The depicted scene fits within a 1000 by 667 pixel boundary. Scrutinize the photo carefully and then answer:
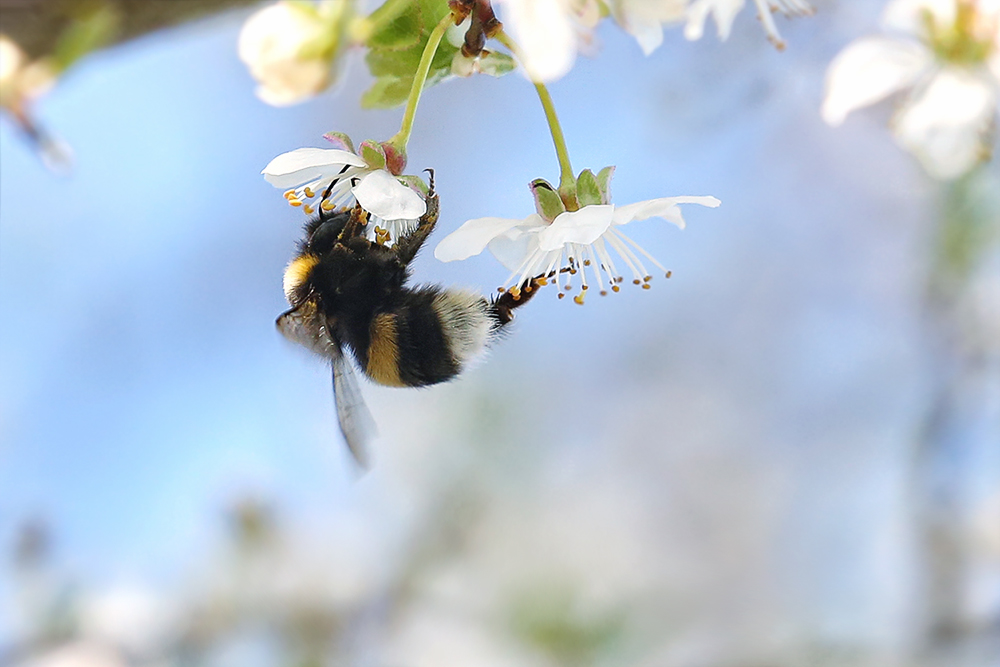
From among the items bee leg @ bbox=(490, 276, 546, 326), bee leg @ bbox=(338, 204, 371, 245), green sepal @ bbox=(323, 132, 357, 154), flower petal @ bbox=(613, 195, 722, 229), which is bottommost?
flower petal @ bbox=(613, 195, 722, 229)

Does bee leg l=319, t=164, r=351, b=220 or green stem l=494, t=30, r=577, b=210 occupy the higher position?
bee leg l=319, t=164, r=351, b=220

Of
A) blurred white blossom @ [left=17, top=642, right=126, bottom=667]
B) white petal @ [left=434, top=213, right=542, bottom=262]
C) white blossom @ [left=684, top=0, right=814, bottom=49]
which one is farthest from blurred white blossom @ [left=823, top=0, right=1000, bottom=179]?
blurred white blossom @ [left=17, top=642, right=126, bottom=667]

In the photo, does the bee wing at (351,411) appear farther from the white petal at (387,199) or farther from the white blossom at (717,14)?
the white blossom at (717,14)

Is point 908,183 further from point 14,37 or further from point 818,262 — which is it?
point 14,37

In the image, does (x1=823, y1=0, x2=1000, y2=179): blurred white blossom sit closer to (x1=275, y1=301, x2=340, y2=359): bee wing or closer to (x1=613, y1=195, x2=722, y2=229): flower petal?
(x1=613, y1=195, x2=722, y2=229): flower petal

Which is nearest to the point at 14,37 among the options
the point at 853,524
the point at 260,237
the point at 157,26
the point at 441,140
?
the point at 157,26

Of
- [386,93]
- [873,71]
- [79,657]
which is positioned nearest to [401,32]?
[386,93]

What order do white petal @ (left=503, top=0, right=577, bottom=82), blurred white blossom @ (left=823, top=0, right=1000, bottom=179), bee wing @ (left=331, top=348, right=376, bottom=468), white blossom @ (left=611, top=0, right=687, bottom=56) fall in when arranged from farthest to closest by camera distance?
blurred white blossom @ (left=823, top=0, right=1000, bottom=179) < bee wing @ (left=331, top=348, right=376, bottom=468) < white blossom @ (left=611, top=0, right=687, bottom=56) < white petal @ (left=503, top=0, right=577, bottom=82)
